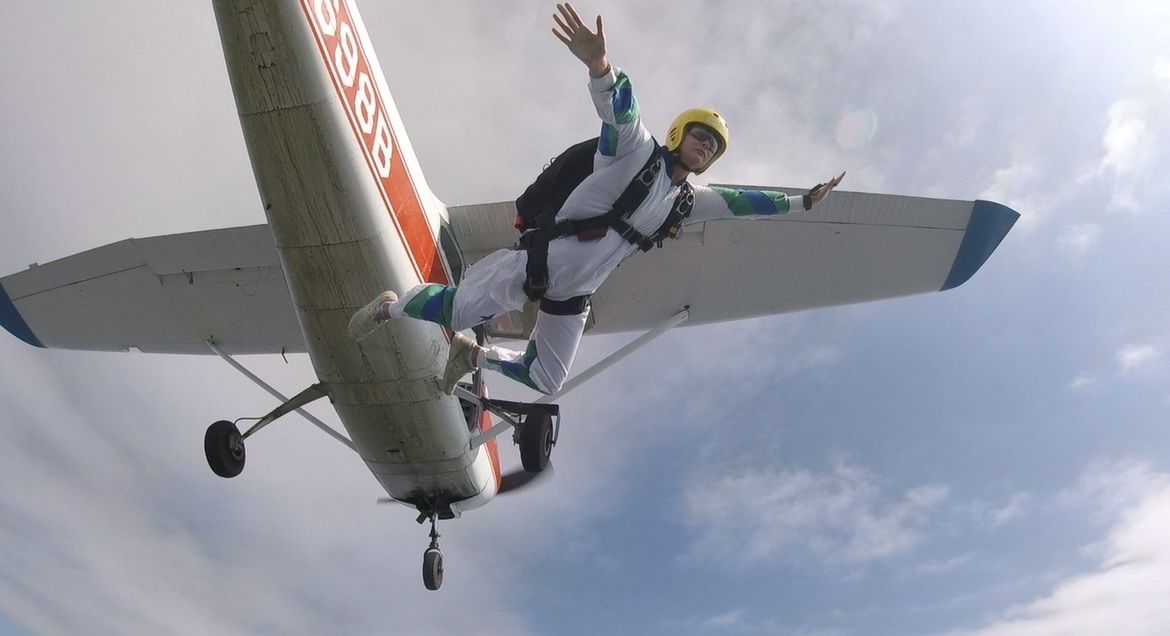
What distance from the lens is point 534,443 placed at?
19.8 feet

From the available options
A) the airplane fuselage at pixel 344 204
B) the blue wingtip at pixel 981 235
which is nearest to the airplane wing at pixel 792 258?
the blue wingtip at pixel 981 235

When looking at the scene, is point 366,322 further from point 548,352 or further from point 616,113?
point 616,113

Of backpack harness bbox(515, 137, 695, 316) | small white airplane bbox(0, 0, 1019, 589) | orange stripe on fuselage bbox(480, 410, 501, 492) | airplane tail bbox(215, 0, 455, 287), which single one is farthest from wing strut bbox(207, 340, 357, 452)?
backpack harness bbox(515, 137, 695, 316)

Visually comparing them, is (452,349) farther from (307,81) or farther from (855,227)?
(855,227)

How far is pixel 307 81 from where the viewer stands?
4.46 metres

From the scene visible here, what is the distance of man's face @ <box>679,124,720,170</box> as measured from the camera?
4094mm

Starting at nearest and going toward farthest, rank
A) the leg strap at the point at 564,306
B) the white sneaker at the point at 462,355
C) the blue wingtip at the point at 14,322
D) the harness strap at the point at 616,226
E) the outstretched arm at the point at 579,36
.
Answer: the outstretched arm at the point at 579,36 < the harness strap at the point at 616,226 < the leg strap at the point at 564,306 < the white sneaker at the point at 462,355 < the blue wingtip at the point at 14,322

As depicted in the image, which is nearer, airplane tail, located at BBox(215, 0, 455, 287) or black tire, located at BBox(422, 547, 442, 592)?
airplane tail, located at BBox(215, 0, 455, 287)

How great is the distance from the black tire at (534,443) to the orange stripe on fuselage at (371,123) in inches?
54.9

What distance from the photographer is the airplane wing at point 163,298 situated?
7.57m

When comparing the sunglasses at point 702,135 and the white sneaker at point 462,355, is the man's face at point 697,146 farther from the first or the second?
the white sneaker at point 462,355

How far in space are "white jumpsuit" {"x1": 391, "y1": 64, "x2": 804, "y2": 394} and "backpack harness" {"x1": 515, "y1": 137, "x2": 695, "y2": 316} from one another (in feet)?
0.11

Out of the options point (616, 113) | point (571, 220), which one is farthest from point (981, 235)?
point (616, 113)

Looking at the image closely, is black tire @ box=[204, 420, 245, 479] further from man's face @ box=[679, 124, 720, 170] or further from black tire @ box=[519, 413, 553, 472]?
man's face @ box=[679, 124, 720, 170]
